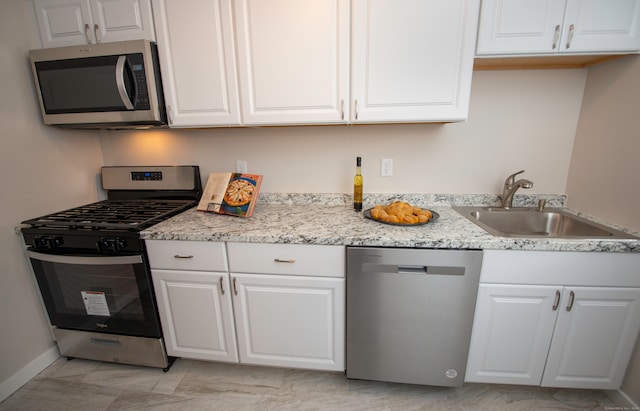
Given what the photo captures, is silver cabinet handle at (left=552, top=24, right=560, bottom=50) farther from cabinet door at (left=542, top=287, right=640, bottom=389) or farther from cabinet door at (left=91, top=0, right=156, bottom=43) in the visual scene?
cabinet door at (left=91, top=0, right=156, bottom=43)

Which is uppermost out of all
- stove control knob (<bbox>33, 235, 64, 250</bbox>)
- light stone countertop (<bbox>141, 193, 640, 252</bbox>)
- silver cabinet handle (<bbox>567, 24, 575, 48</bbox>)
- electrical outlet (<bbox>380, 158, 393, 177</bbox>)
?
silver cabinet handle (<bbox>567, 24, 575, 48</bbox>)

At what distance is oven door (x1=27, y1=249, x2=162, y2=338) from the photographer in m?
1.44

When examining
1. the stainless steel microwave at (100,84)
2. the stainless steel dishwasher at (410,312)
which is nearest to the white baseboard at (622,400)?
the stainless steel dishwasher at (410,312)

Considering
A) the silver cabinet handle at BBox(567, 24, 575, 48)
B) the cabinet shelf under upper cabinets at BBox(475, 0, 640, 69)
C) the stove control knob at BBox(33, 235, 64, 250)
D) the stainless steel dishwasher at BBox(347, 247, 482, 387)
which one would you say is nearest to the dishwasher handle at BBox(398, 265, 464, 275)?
the stainless steel dishwasher at BBox(347, 247, 482, 387)

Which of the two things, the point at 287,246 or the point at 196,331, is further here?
the point at 196,331

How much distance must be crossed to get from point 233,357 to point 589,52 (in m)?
2.37

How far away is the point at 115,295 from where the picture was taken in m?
1.50

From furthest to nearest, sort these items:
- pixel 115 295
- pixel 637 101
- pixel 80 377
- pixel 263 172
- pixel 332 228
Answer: pixel 263 172 < pixel 80 377 < pixel 115 295 < pixel 332 228 < pixel 637 101

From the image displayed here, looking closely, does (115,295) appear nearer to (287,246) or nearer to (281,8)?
(287,246)

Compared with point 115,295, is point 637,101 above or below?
above

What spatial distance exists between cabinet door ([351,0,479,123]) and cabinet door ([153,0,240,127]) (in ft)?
2.19

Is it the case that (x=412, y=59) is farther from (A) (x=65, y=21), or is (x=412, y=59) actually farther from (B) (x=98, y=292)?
(B) (x=98, y=292)

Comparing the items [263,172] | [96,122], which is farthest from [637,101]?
[96,122]

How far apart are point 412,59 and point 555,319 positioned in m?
1.41
